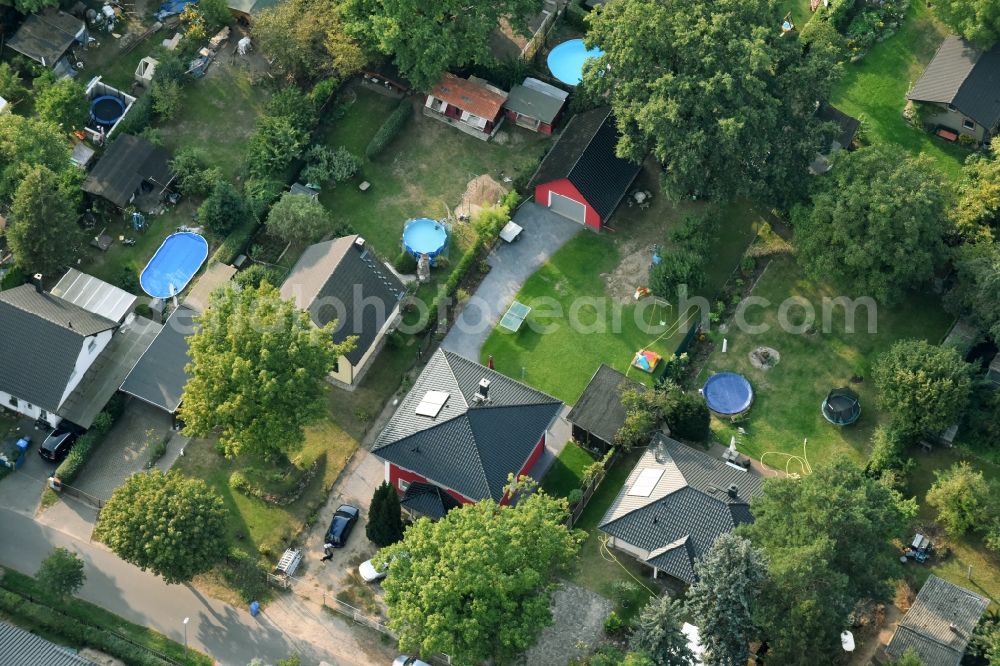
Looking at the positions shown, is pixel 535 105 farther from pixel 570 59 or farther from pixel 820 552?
pixel 820 552

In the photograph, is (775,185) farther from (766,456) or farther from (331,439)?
(331,439)

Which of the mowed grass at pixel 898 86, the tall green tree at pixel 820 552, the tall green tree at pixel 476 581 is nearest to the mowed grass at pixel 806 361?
the tall green tree at pixel 820 552

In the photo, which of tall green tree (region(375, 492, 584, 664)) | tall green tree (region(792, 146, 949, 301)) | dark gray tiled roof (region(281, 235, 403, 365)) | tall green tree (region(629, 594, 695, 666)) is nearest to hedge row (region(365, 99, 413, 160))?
dark gray tiled roof (region(281, 235, 403, 365))

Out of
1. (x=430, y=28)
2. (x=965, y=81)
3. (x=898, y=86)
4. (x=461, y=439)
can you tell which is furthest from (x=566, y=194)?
(x=965, y=81)

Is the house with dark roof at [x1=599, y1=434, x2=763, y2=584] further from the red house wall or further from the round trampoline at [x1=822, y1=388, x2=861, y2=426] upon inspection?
the red house wall

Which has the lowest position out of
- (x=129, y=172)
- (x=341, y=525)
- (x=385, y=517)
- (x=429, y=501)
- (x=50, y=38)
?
(x=341, y=525)

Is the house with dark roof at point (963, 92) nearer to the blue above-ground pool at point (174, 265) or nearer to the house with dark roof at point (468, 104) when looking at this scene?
the house with dark roof at point (468, 104)

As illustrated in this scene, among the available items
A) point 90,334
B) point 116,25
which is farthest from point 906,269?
point 116,25
